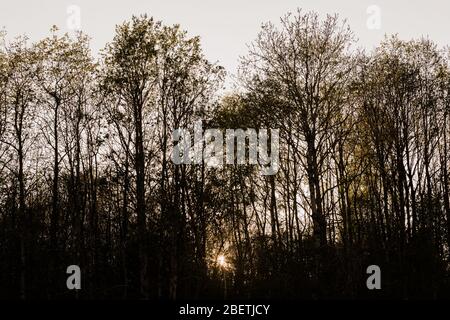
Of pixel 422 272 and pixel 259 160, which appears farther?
pixel 259 160

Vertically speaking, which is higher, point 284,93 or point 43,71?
point 43,71

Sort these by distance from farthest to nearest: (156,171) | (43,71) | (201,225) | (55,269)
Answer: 1. (55,269)
2. (43,71)
3. (201,225)
4. (156,171)

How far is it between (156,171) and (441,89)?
15339mm

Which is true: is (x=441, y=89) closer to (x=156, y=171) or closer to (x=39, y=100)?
(x=156, y=171)

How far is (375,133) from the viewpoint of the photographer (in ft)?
78.7

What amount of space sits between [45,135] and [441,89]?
21.2 m

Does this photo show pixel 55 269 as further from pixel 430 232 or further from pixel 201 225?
pixel 430 232
